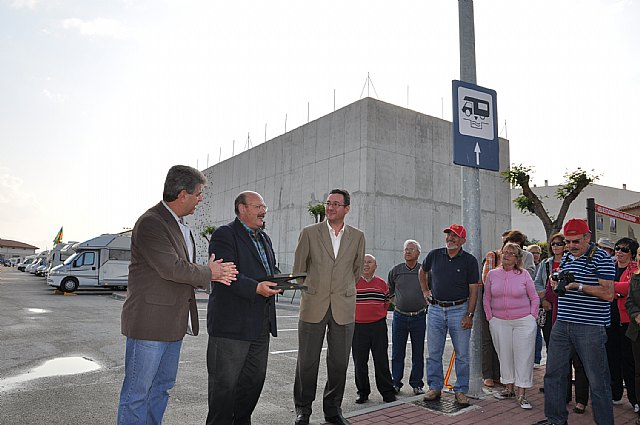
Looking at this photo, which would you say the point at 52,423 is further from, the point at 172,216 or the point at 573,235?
the point at 573,235

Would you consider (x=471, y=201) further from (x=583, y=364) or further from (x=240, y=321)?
(x=240, y=321)

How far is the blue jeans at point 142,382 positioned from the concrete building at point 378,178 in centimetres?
2495

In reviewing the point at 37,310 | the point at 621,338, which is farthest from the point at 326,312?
the point at 37,310

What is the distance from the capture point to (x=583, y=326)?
15.2 feet

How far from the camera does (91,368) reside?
7.41 m

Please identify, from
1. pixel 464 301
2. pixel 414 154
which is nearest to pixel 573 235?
pixel 464 301

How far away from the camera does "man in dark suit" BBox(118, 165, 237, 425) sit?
11.0ft

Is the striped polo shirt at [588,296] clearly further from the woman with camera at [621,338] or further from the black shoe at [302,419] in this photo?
the black shoe at [302,419]

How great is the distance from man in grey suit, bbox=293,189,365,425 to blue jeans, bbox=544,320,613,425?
1.93 meters

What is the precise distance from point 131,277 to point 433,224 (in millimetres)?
29345

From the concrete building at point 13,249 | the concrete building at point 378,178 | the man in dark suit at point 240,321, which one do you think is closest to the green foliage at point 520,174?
the concrete building at point 378,178

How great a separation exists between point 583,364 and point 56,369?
674cm

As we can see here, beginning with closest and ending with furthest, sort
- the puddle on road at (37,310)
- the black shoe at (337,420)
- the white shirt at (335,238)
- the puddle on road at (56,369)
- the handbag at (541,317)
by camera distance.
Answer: the black shoe at (337,420) → the white shirt at (335,238) → the handbag at (541,317) → the puddle on road at (56,369) → the puddle on road at (37,310)

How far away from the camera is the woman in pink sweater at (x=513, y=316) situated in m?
5.80
